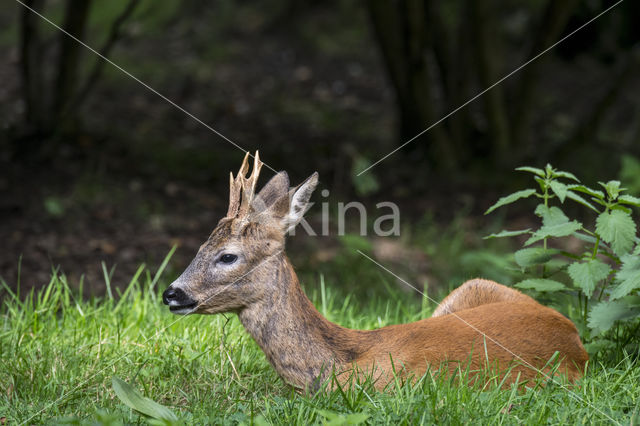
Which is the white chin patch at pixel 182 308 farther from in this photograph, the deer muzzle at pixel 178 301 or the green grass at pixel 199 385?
the green grass at pixel 199 385

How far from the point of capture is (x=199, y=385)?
300 cm

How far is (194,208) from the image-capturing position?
6.25m

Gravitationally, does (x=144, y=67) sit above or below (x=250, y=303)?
above

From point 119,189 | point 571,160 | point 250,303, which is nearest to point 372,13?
point 571,160

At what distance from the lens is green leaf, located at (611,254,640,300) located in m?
2.94

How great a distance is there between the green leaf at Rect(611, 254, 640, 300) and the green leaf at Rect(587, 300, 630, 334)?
0.35ft

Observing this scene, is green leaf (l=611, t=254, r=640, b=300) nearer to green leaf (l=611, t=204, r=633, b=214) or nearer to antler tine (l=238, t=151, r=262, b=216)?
green leaf (l=611, t=204, r=633, b=214)

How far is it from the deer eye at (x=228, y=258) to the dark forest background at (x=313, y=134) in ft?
5.27

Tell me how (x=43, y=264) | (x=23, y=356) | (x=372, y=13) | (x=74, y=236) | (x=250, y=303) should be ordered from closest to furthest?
(x=250, y=303) < (x=23, y=356) < (x=43, y=264) < (x=74, y=236) < (x=372, y=13)

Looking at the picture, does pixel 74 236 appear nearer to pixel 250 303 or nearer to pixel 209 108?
pixel 250 303

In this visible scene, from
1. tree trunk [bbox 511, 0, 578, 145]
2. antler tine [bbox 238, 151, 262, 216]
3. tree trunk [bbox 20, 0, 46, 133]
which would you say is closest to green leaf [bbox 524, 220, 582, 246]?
antler tine [bbox 238, 151, 262, 216]

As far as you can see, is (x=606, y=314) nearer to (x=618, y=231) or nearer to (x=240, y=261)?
(x=618, y=231)

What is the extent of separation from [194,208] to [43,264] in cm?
157

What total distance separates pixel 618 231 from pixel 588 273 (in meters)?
0.20
